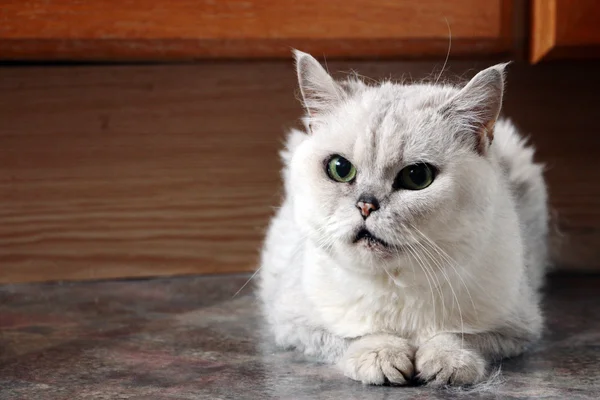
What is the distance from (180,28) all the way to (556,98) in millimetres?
1155

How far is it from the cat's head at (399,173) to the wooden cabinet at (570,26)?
19.0 inches

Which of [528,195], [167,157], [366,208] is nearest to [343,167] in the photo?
[366,208]

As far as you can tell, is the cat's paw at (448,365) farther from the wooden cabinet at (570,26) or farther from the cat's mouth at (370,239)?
the wooden cabinet at (570,26)

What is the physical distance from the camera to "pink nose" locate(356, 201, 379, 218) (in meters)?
1.31

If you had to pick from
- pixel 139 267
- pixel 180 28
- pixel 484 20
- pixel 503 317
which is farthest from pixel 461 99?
pixel 139 267

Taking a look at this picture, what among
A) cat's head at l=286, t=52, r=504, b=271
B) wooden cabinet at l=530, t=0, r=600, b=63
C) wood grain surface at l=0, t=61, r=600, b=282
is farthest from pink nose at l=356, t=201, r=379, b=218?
wood grain surface at l=0, t=61, r=600, b=282

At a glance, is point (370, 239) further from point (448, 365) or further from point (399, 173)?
point (448, 365)

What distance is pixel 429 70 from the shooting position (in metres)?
2.33

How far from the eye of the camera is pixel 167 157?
231 centimetres

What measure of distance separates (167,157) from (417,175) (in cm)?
112

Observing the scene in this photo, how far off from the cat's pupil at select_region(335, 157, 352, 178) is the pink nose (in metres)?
0.10

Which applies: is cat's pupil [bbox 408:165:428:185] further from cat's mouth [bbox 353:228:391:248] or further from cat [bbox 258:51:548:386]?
cat's mouth [bbox 353:228:391:248]

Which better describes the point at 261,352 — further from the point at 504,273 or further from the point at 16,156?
the point at 16,156

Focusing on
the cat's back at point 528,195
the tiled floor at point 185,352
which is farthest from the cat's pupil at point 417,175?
the cat's back at point 528,195
